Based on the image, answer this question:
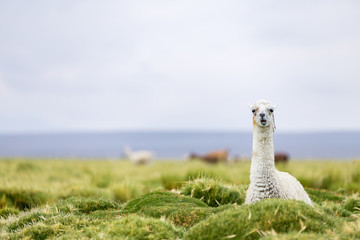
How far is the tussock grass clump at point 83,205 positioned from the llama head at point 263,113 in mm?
3975

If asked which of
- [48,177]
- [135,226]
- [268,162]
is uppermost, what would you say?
[268,162]

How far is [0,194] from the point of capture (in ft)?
41.8

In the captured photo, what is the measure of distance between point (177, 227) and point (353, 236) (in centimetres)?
279

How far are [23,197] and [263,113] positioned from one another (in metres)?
9.01

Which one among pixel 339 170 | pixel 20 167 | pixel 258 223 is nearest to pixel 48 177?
pixel 20 167

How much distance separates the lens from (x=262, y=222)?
5426mm

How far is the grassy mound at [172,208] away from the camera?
7223 mm

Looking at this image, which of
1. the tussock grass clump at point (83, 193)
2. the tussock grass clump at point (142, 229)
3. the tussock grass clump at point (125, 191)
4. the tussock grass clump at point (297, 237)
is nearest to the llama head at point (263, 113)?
the tussock grass clump at point (142, 229)

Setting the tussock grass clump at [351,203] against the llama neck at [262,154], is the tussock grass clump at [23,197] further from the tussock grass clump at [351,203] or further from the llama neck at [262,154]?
the tussock grass clump at [351,203]

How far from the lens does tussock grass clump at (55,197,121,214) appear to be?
8.66 m

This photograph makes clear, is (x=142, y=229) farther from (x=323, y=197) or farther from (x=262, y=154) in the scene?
(x=323, y=197)

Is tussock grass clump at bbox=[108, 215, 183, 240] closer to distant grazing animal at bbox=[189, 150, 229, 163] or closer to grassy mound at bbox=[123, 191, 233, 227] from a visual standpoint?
grassy mound at bbox=[123, 191, 233, 227]

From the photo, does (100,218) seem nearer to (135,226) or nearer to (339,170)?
(135,226)

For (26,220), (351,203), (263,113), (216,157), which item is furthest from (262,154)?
(216,157)
